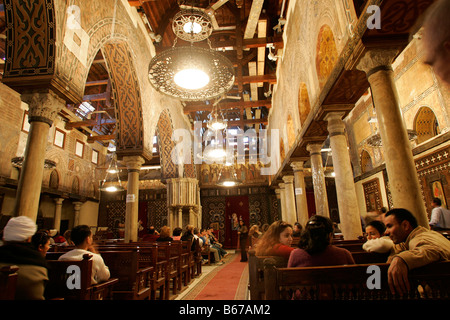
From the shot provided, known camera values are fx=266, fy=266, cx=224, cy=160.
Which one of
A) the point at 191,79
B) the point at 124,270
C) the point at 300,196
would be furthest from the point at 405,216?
the point at 300,196

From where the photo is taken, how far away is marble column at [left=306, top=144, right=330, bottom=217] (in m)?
7.94

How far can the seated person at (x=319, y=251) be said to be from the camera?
7.23ft

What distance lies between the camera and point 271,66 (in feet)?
43.0

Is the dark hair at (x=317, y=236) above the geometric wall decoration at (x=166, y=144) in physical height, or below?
below

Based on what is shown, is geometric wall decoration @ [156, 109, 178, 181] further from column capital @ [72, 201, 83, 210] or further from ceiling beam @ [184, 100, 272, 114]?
column capital @ [72, 201, 83, 210]

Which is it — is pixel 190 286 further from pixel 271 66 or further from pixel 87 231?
pixel 271 66

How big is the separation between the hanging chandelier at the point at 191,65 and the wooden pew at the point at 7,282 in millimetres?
4942

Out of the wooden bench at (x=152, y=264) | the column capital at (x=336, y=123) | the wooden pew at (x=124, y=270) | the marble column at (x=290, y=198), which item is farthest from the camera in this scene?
the marble column at (x=290, y=198)

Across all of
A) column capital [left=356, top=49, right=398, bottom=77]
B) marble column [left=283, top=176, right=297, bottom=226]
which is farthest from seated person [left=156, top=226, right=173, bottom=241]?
marble column [left=283, top=176, right=297, bottom=226]

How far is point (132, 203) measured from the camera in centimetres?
903

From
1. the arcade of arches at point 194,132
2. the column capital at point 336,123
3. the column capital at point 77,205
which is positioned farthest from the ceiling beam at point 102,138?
the column capital at point 336,123

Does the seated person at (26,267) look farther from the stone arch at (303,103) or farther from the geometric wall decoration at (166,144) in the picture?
the geometric wall decoration at (166,144)
